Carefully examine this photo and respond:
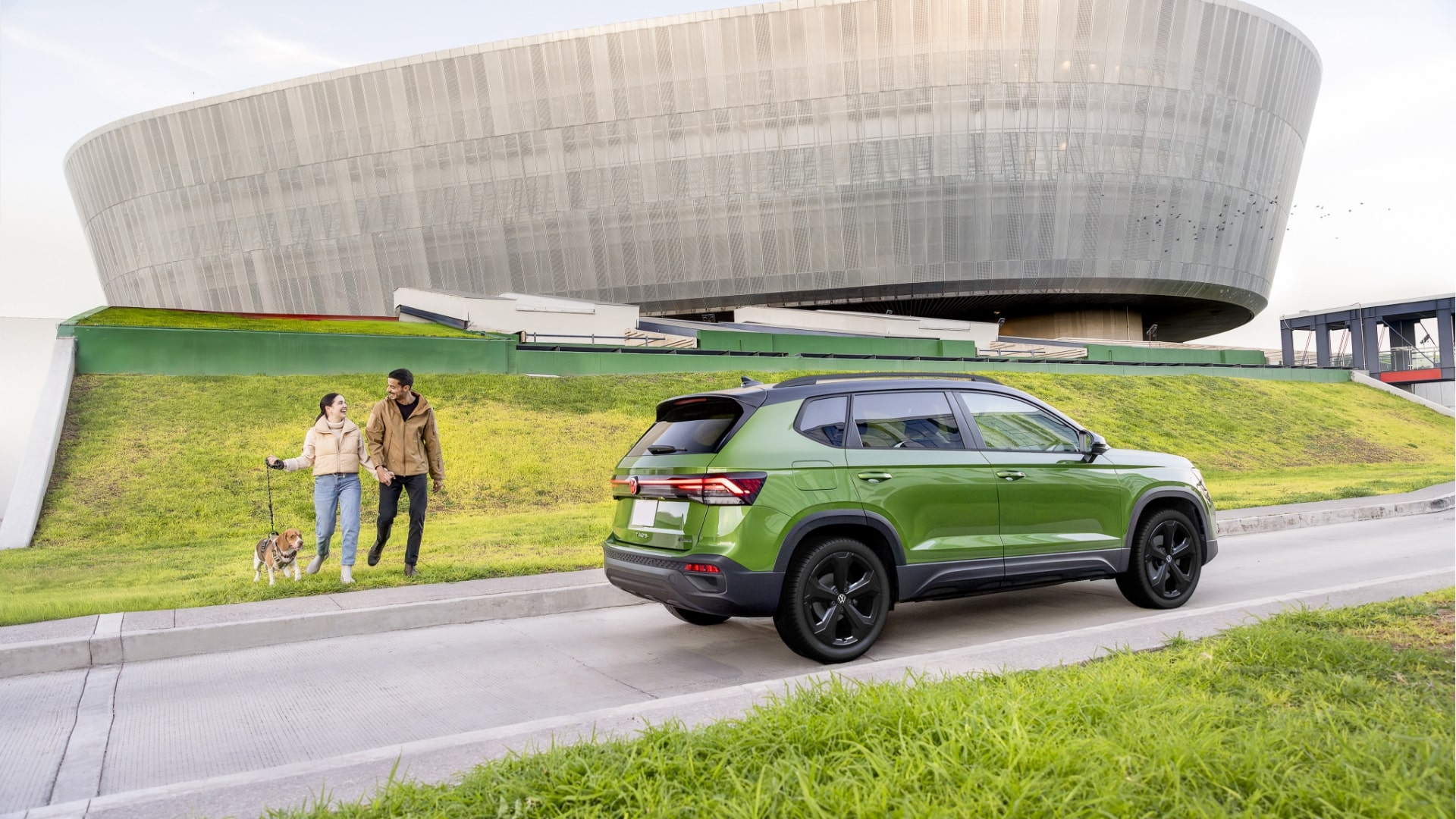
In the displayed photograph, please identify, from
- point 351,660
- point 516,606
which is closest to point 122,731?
point 351,660

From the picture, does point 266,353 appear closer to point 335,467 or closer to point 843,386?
point 335,467

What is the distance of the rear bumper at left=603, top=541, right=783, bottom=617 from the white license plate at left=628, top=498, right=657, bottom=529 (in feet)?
0.85

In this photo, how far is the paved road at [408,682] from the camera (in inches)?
158

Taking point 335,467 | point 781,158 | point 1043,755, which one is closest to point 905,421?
point 1043,755

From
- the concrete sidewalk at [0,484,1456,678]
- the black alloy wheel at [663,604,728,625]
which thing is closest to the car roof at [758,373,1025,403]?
the black alloy wheel at [663,604,728,625]

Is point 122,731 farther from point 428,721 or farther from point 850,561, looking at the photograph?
point 850,561

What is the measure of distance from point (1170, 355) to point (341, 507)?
40.6 meters

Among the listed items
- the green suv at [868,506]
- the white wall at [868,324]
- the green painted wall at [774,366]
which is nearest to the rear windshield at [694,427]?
the green suv at [868,506]

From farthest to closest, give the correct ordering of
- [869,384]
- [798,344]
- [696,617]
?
1. [798,344]
2. [696,617]
3. [869,384]

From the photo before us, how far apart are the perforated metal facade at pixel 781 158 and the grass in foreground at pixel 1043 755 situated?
42.9m

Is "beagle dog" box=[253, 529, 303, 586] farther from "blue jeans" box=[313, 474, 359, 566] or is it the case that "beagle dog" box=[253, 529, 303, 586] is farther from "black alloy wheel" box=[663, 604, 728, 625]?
"black alloy wheel" box=[663, 604, 728, 625]

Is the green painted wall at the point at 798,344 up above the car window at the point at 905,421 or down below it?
above

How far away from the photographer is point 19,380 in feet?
58.4

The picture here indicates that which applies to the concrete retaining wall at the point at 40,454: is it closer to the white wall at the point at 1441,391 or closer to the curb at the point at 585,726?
the curb at the point at 585,726
